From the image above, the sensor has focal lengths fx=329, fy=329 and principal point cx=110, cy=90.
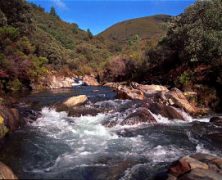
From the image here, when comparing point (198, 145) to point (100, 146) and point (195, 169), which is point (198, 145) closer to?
point (100, 146)

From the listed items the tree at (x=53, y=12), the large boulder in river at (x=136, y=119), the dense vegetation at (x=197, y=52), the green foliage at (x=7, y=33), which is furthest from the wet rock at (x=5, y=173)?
the tree at (x=53, y=12)

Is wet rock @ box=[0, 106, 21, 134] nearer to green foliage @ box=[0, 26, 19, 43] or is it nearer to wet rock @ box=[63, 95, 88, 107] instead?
wet rock @ box=[63, 95, 88, 107]

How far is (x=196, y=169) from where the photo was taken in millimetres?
10633

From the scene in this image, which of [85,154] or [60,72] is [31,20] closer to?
[60,72]

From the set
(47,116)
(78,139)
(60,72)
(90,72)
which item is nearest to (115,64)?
(60,72)

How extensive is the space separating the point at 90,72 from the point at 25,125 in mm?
61380

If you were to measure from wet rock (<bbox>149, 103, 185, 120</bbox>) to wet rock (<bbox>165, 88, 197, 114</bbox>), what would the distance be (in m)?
1.84

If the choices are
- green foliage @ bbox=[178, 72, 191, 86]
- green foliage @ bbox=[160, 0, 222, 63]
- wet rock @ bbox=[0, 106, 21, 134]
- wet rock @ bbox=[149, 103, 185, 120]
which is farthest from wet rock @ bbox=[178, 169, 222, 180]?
green foliage @ bbox=[160, 0, 222, 63]

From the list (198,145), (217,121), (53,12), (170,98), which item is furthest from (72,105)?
(53,12)

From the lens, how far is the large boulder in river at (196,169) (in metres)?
10.2

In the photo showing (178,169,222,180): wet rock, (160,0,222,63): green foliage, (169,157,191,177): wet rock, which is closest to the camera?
(178,169,222,180): wet rock

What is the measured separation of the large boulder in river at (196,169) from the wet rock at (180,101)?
12.7 m

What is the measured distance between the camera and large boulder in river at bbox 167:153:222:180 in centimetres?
1022

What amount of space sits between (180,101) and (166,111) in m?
2.89
